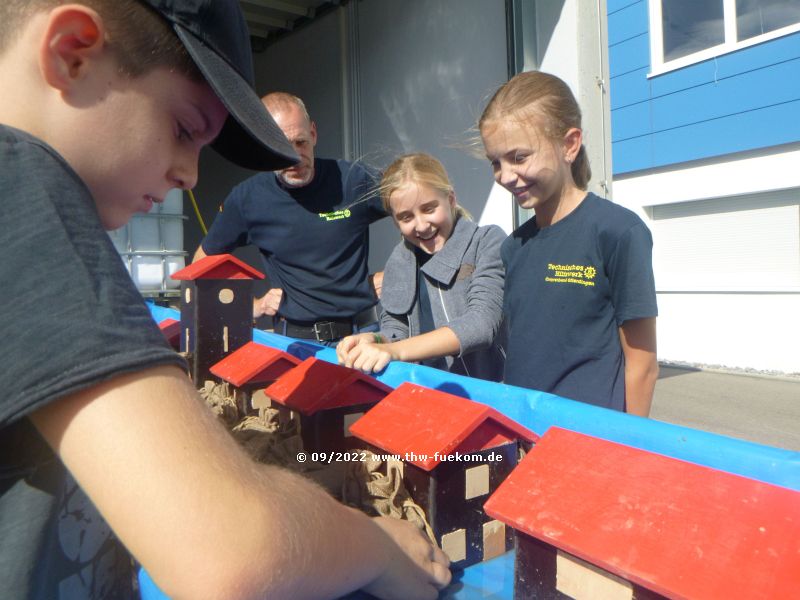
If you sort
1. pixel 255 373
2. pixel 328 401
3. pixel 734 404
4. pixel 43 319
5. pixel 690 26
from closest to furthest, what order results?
1. pixel 43 319
2. pixel 328 401
3. pixel 255 373
4. pixel 734 404
5. pixel 690 26

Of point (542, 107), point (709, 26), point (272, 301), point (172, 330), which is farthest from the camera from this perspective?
point (709, 26)

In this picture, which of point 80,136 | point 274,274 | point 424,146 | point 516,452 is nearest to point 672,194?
point 424,146

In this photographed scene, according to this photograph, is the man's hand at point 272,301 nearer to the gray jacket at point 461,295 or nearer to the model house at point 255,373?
the gray jacket at point 461,295

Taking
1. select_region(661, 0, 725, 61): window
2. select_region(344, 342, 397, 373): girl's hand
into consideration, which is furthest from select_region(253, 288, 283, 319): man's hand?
select_region(661, 0, 725, 61): window

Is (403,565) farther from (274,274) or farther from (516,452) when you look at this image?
(274,274)

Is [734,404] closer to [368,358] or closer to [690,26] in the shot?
[690,26]

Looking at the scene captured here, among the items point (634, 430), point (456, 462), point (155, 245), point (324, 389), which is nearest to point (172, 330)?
point (324, 389)

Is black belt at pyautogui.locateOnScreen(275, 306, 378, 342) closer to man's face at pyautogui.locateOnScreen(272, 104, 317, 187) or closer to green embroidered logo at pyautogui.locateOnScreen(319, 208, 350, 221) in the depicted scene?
green embroidered logo at pyautogui.locateOnScreen(319, 208, 350, 221)

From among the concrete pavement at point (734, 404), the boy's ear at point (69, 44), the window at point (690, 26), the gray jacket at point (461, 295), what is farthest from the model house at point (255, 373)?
the window at point (690, 26)

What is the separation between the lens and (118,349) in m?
0.47

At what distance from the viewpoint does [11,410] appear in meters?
0.45

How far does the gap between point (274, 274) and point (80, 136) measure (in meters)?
2.42

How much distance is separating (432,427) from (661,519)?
383mm

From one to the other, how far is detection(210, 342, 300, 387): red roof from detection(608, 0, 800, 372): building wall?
674cm
